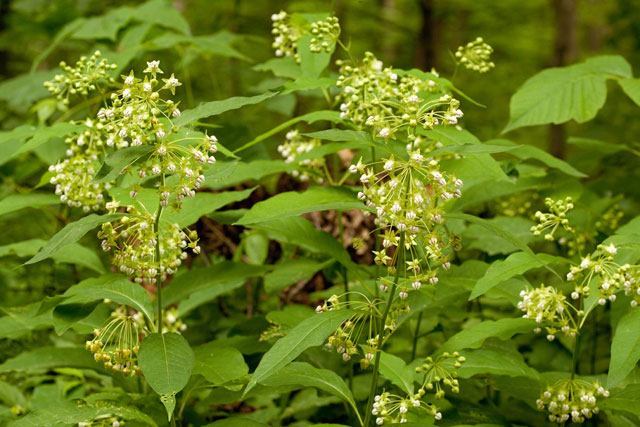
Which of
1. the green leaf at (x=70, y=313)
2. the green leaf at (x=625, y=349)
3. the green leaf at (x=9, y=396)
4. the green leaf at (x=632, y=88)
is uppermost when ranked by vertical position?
the green leaf at (x=632, y=88)

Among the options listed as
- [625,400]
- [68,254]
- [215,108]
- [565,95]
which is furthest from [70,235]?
[565,95]

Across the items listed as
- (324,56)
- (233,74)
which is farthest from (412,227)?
(233,74)

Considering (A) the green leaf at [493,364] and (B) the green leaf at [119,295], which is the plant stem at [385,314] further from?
Result: (B) the green leaf at [119,295]

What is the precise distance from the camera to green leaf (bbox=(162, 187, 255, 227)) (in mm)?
2377

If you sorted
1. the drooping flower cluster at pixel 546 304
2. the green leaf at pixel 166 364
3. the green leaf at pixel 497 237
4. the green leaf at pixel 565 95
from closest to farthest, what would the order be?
the green leaf at pixel 166 364, the drooping flower cluster at pixel 546 304, the green leaf at pixel 497 237, the green leaf at pixel 565 95

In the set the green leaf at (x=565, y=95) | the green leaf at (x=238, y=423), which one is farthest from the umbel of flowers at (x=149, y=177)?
the green leaf at (x=565, y=95)

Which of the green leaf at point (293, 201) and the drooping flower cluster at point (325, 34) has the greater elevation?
the drooping flower cluster at point (325, 34)

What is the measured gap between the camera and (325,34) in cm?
264

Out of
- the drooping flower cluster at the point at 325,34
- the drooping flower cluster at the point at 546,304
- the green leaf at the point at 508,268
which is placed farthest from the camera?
the drooping flower cluster at the point at 325,34

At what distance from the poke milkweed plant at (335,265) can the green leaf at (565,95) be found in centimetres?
1

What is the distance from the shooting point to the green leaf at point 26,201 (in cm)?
261

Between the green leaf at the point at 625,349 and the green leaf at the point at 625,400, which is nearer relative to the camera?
the green leaf at the point at 625,349

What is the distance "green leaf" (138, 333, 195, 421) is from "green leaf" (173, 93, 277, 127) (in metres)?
0.62

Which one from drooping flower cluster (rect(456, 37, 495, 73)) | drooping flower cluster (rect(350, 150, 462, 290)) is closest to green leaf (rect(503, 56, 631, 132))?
drooping flower cluster (rect(456, 37, 495, 73))
